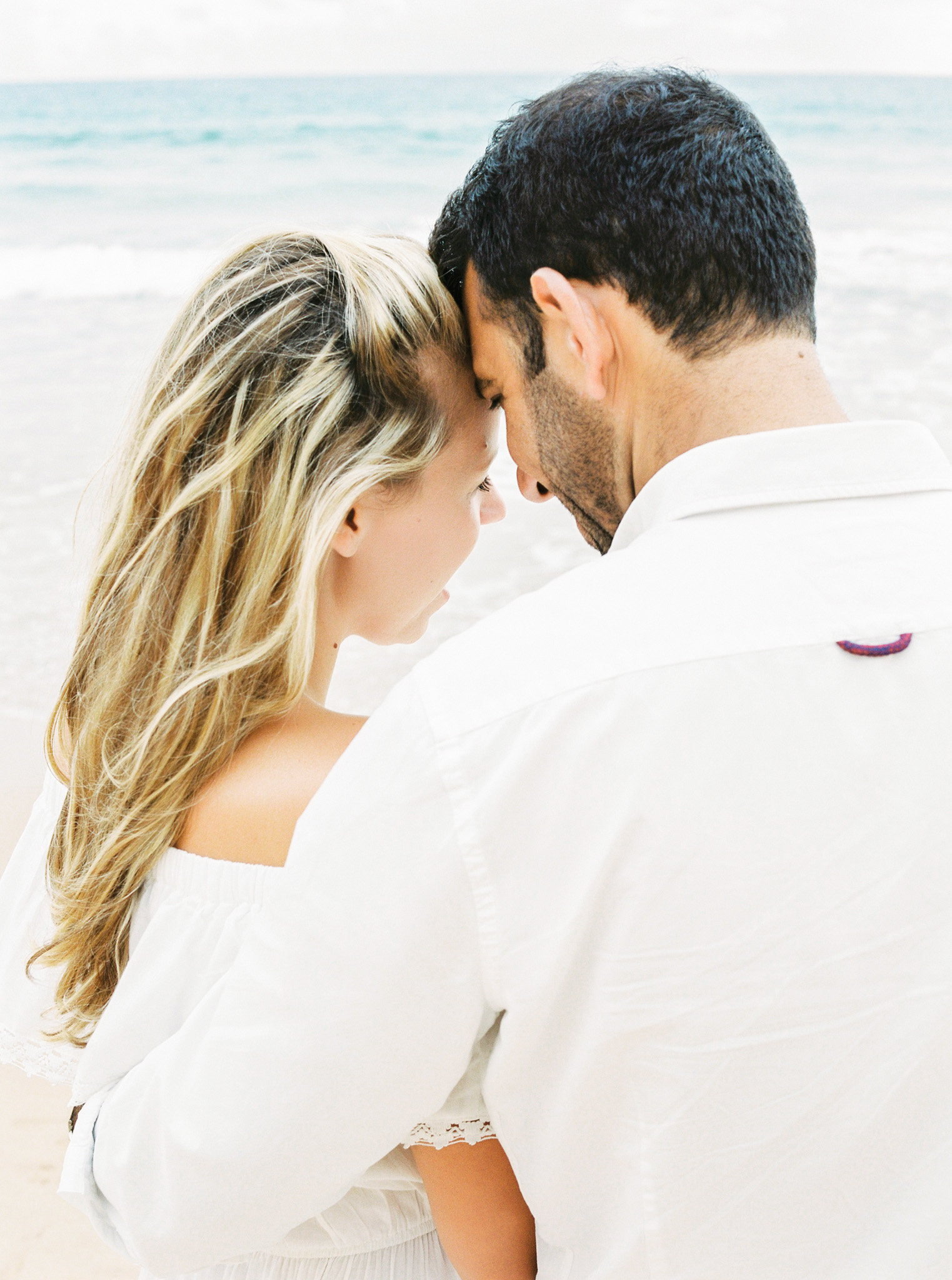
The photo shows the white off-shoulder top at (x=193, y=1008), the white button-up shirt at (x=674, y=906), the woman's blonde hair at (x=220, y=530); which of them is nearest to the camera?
the white button-up shirt at (x=674, y=906)

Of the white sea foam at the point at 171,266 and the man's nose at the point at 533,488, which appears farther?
the white sea foam at the point at 171,266

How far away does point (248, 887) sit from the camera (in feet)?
4.05

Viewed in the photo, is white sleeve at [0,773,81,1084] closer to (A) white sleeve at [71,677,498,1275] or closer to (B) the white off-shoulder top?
(B) the white off-shoulder top

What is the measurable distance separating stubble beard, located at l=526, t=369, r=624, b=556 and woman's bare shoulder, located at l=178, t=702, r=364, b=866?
1.47 ft

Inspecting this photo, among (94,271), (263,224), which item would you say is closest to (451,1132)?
(263,224)

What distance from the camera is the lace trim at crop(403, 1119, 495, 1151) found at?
1154 millimetres

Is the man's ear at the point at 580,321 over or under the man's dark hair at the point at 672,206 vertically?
under

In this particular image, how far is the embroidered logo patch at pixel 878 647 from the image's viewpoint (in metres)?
0.87

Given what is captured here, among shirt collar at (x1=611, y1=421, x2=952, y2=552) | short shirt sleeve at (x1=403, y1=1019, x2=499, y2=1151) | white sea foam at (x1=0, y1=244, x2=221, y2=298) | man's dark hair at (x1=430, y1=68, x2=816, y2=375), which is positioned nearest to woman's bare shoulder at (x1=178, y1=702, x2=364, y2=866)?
short shirt sleeve at (x1=403, y1=1019, x2=499, y2=1151)

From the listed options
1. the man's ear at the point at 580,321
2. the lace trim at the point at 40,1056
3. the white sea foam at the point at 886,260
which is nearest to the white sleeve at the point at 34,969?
the lace trim at the point at 40,1056

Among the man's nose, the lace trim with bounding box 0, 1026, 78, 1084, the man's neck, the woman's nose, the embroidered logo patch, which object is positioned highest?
the man's neck

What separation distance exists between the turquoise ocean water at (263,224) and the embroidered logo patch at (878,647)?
1.00 metres

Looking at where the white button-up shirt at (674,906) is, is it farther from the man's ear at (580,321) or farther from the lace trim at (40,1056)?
the lace trim at (40,1056)

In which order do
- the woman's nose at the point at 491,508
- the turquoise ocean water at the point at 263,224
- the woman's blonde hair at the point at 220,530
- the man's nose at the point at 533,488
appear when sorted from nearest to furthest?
the woman's blonde hair at the point at 220,530 → the man's nose at the point at 533,488 → the woman's nose at the point at 491,508 → the turquoise ocean water at the point at 263,224
